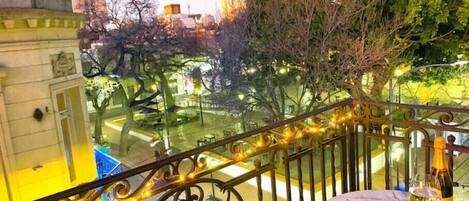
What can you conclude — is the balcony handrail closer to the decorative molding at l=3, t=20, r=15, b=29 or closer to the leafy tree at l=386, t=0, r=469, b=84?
the decorative molding at l=3, t=20, r=15, b=29

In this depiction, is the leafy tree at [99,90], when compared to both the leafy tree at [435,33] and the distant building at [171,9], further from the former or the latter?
the leafy tree at [435,33]

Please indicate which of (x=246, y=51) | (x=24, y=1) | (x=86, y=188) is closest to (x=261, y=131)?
(x=86, y=188)

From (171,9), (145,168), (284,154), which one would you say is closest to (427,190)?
(284,154)

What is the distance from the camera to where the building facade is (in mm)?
5680

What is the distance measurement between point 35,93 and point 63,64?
2.83 ft

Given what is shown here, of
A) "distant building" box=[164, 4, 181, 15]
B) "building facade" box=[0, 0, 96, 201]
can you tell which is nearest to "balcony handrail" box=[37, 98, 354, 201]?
"building facade" box=[0, 0, 96, 201]

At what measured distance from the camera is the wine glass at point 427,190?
1847mm

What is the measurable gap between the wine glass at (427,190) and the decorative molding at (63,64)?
20.3ft

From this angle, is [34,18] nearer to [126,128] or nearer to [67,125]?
[67,125]

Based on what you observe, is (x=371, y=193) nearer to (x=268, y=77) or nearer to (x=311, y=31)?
(x=311, y=31)

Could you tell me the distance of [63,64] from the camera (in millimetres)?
6730

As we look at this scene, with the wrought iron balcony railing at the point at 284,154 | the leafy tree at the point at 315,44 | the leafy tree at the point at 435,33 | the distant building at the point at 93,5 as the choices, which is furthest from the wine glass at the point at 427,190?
the distant building at the point at 93,5

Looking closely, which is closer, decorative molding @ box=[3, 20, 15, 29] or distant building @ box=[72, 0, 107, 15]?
decorative molding @ box=[3, 20, 15, 29]

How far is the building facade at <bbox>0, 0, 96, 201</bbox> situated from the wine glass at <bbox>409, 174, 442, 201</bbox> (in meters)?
5.77
